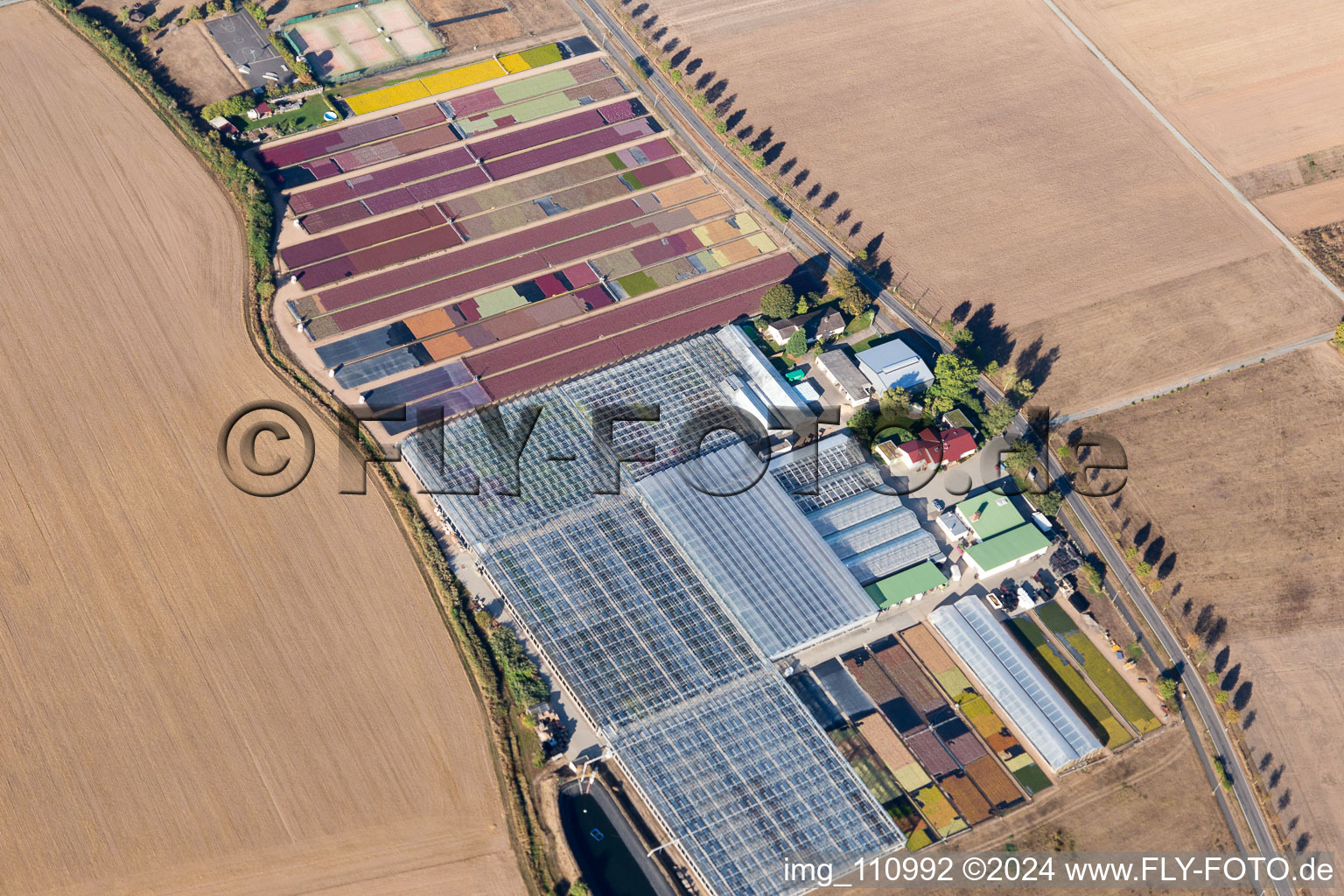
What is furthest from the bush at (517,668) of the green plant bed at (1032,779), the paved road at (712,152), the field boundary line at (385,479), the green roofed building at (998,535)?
the paved road at (712,152)

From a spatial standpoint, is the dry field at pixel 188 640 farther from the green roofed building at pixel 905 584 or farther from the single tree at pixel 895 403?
the single tree at pixel 895 403

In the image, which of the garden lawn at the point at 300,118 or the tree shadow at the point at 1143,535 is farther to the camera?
the garden lawn at the point at 300,118

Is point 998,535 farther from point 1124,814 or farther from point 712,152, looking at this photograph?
point 712,152

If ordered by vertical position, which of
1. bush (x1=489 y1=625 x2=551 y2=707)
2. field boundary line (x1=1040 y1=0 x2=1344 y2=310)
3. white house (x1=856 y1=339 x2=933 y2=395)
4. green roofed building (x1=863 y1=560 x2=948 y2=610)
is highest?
field boundary line (x1=1040 y1=0 x2=1344 y2=310)

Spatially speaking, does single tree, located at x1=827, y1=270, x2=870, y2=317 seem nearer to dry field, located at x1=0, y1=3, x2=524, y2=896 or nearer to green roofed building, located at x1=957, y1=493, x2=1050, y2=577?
green roofed building, located at x1=957, y1=493, x2=1050, y2=577

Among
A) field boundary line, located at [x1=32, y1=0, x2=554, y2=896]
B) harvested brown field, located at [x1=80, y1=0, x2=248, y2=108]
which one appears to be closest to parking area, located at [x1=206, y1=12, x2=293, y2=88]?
harvested brown field, located at [x1=80, y1=0, x2=248, y2=108]

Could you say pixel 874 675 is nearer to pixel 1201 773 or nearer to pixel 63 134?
pixel 1201 773
